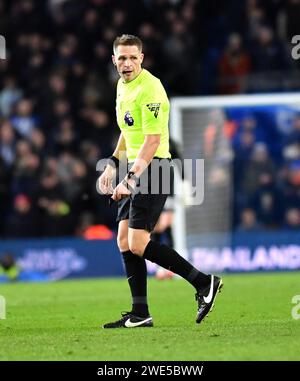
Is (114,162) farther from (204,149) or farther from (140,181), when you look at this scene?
(204,149)

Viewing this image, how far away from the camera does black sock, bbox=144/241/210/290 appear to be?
9266 millimetres

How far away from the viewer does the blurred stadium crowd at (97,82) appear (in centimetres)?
1948

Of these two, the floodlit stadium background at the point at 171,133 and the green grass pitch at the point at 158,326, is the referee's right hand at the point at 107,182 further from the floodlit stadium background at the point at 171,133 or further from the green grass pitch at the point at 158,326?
the floodlit stadium background at the point at 171,133

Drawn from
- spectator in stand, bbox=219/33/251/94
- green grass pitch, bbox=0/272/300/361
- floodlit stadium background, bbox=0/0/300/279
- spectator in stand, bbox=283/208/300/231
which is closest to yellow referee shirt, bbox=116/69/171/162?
green grass pitch, bbox=0/272/300/361

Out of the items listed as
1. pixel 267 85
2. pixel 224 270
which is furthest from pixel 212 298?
pixel 267 85

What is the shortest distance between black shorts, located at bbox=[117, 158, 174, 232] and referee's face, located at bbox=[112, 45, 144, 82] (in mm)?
761

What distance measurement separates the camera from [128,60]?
9.18m

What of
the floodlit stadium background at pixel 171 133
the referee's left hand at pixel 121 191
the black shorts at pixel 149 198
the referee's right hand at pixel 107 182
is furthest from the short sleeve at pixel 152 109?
the floodlit stadium background at pixel 171 133

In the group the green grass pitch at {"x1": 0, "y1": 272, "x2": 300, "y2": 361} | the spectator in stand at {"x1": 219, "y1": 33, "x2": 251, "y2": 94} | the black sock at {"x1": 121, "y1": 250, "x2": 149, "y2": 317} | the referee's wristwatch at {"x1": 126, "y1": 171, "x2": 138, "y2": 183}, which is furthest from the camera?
the spectator in stand at {"x1": 219, "y1": 33, "x2": 251, "y2": 94}

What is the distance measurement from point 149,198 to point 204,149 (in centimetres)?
1024

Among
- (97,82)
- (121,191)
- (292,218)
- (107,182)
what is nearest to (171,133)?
(292,218)

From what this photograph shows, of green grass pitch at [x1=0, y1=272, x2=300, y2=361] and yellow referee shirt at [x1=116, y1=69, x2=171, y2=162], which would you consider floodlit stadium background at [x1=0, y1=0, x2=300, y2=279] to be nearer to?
green grass pitch at [x1=0, y1=272, x2=300, y2=361]
